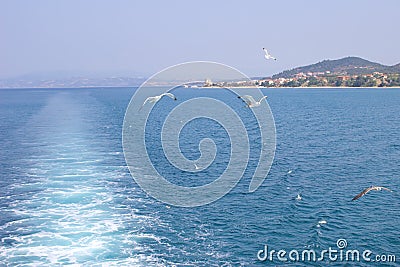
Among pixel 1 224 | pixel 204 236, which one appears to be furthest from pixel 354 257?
pixel 1 224

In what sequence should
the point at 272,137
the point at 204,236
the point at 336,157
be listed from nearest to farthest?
1. the point at 204,236
2. the point at 336,157
3. the point at 272,137

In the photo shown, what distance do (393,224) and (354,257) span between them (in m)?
7.00

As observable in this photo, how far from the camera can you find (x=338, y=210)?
37594 millimetres

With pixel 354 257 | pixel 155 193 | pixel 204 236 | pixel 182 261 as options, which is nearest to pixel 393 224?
pixel 354 257

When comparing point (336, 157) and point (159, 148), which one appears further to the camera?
point (159, 148)

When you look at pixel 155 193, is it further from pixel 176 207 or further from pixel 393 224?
pixel 393 224

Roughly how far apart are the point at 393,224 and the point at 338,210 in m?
4.70

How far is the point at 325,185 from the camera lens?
147ft

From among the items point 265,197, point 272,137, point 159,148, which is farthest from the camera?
point 272,137

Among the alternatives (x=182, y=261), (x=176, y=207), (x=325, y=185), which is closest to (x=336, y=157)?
(x=325, y=185)

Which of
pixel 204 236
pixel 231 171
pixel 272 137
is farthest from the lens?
pixel 272 137

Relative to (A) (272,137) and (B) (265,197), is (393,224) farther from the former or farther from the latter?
(A) (272,137)

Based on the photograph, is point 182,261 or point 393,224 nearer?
point 182,261

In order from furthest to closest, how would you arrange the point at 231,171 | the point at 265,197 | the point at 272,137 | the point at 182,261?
1. the point at 272,137
2. the point at 231,171
3. the point at 265,197
4. the point at 182,261
